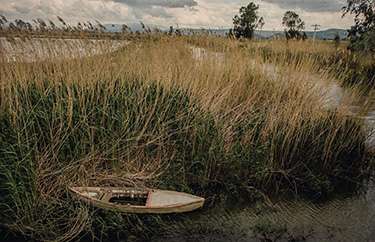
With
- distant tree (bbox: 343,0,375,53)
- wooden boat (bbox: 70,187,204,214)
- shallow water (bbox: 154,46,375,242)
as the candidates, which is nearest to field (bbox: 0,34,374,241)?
Result: wooden boat (bbox: 70,187,204,214)

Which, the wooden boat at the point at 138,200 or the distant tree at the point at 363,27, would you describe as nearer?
the wooden boat at the point at 138,200

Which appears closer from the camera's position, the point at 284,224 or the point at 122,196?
the point at 284,224

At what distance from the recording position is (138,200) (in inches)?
176

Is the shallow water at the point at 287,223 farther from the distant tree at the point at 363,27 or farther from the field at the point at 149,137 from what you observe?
the distant tree at the point at 363,27

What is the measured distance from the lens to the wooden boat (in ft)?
13.5

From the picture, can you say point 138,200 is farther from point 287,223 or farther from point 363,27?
point 363,27

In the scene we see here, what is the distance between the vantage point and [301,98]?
5.87m

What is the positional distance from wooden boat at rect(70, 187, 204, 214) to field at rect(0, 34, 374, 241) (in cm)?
12

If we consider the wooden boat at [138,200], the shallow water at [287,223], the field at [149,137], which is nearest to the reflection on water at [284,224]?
the shallow water at [287,223]

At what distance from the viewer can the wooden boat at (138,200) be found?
4.12 meters

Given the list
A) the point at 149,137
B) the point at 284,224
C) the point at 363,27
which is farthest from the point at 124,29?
the point at 363,27

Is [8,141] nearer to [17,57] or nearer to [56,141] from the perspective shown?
[56,141]

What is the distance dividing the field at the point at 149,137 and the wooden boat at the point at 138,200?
4.9 inches

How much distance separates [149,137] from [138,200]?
926 millimetres
